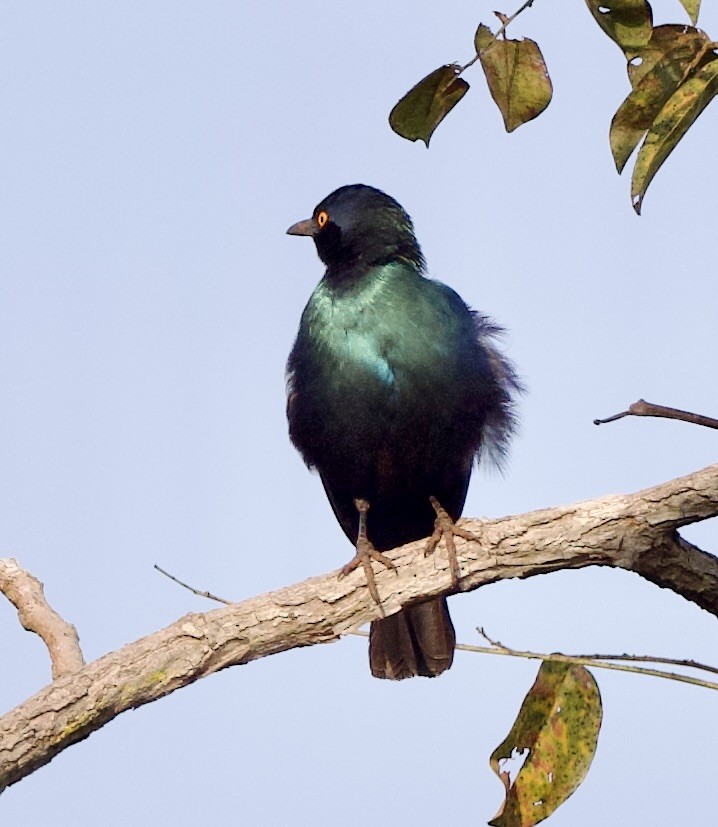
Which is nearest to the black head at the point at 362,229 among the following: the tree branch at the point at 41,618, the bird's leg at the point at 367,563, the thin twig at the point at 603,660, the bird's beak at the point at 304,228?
the bird's beak at the point at 304,228

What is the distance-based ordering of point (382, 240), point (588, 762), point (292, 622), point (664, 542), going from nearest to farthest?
point (588, 762), point (664, 542), point (292, 622), point (382, 240)

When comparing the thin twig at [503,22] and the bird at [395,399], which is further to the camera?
the bird at [395,399]

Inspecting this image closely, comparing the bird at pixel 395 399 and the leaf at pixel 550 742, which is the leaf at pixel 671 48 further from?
the bird at pixel 395 399

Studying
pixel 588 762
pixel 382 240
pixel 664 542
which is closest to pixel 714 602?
pixel 664 542

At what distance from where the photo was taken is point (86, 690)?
3719 millimetres

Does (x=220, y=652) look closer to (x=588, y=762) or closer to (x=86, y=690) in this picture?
(x=86, y=690)

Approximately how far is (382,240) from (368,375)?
0.88 m

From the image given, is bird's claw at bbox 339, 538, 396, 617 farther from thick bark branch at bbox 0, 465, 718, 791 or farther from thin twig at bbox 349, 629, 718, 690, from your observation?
thin twig at bbox 349, 629, 718, 690

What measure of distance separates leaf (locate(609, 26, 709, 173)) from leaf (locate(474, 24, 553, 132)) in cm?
25

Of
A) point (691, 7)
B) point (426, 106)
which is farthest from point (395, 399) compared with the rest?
point (691, 7)

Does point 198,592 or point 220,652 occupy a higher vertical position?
point 198,592

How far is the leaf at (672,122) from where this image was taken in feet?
7.60

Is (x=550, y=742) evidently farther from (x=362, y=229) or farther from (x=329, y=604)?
(x=362, y=229)

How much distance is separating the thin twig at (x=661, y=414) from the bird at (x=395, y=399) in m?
2.13
